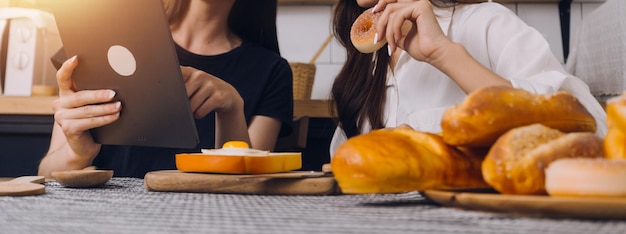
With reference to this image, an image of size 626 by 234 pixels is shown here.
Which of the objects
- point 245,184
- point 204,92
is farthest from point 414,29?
point 245,184

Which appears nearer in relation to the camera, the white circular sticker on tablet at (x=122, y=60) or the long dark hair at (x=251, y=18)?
the white circular sticker on tablet at (x=122, y=60)

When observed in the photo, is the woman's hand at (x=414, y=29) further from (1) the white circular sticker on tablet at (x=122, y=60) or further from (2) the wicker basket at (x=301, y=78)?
(2) the wicker basket at (x=301, y=78)

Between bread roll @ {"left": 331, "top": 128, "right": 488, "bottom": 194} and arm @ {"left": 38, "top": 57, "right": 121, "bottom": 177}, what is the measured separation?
0.53 metres

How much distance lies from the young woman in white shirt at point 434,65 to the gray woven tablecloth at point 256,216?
349mm

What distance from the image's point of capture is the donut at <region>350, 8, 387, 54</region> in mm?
1214

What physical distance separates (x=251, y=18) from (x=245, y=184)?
1.23m

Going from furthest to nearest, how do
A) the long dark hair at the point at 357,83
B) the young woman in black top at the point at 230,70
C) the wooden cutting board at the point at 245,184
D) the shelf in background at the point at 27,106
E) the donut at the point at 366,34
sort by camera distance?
the shelf in background at the point at 27,106 < the young woman in black top at the point at 230,70 < the long dark hair at the point at 357,83 < the donut at the point at 366,34 < the wooden cutting board at the point at 245,184

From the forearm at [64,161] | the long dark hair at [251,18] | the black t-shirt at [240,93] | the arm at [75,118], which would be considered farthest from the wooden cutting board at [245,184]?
the long dark hair at [251,18]

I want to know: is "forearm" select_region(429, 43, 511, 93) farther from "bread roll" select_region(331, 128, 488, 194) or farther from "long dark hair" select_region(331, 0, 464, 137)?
"bread roll" select_region(331, 128, 488, 194)

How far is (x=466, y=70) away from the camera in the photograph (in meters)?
1.08

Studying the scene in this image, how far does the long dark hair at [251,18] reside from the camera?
1848 millimetres

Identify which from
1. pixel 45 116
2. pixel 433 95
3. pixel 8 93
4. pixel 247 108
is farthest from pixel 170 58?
pixel 8 93

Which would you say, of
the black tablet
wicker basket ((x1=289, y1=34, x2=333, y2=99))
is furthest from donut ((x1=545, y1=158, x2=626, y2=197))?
wicker basket ((x1=289, y1=34, x2=333, y2=99))

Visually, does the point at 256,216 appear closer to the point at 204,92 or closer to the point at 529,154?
the point at 529,154
